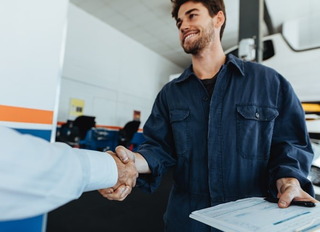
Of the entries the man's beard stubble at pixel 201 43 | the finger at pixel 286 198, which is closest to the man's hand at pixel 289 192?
the finger at pixel 286 198

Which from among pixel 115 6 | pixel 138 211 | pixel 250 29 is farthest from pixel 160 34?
pixel 138 211

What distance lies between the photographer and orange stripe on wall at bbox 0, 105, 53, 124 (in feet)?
3.54

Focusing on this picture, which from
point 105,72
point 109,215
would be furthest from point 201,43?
point 105,72

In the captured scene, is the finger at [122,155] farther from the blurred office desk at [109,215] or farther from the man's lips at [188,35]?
the blurred office desk at [109,215]

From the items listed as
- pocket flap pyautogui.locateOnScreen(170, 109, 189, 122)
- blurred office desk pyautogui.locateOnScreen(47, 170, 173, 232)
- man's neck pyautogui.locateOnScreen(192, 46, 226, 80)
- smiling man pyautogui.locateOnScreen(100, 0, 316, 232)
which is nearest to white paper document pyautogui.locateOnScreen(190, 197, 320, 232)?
smiling man pyautogui.locateOnScreen(100, 0, 316, 232)

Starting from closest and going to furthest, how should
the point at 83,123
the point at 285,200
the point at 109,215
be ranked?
the point at 285,200, the point at 109,215, the point at 83,123

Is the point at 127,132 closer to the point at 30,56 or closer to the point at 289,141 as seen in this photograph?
the point at 30,56

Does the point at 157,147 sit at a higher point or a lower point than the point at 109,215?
higher

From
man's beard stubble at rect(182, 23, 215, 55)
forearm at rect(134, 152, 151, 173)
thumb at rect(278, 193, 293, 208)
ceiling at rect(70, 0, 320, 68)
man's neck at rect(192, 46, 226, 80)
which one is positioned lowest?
thumb at rect(278, 193, 293, 208)

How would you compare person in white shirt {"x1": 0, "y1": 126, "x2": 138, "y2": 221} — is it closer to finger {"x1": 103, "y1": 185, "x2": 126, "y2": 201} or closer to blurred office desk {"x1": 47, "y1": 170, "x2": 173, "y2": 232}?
finger {"x1": 103, "y1": 185, "x2": 126, "y2": 201}

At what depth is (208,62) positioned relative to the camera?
1026 millimetres

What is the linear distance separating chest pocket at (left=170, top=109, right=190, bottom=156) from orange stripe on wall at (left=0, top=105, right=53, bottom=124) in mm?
774

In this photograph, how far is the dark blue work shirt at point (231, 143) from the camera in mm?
829

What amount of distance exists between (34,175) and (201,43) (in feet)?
2.81
